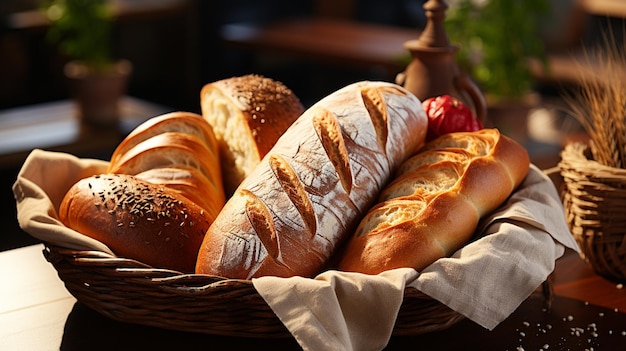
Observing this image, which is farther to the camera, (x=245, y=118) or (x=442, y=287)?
(x=245, y=118)

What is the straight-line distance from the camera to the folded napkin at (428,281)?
96cm

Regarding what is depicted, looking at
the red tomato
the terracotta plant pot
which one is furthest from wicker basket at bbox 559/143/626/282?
the terracotta plant pot

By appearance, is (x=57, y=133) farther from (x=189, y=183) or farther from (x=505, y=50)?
(x=189, y=183)

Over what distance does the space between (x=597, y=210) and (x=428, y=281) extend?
404mm

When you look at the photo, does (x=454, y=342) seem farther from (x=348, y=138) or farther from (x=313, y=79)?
(x=313, y=79)

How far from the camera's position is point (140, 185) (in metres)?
1.19

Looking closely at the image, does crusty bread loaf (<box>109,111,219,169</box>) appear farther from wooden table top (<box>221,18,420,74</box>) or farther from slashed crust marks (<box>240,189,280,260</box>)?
wooden table top (<box>221,18,420,74</box>)

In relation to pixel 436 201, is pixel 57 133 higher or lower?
lower

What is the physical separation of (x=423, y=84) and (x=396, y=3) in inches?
190

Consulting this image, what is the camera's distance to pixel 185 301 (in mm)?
1015

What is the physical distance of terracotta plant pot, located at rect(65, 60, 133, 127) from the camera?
10.6 feet

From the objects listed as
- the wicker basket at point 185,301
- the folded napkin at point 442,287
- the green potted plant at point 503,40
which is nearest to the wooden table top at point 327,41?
the green potted plant at point 503,40

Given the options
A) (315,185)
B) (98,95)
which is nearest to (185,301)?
(315,185)

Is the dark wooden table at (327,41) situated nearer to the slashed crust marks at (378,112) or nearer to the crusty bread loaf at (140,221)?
the slashed crust marks at (378,112)
